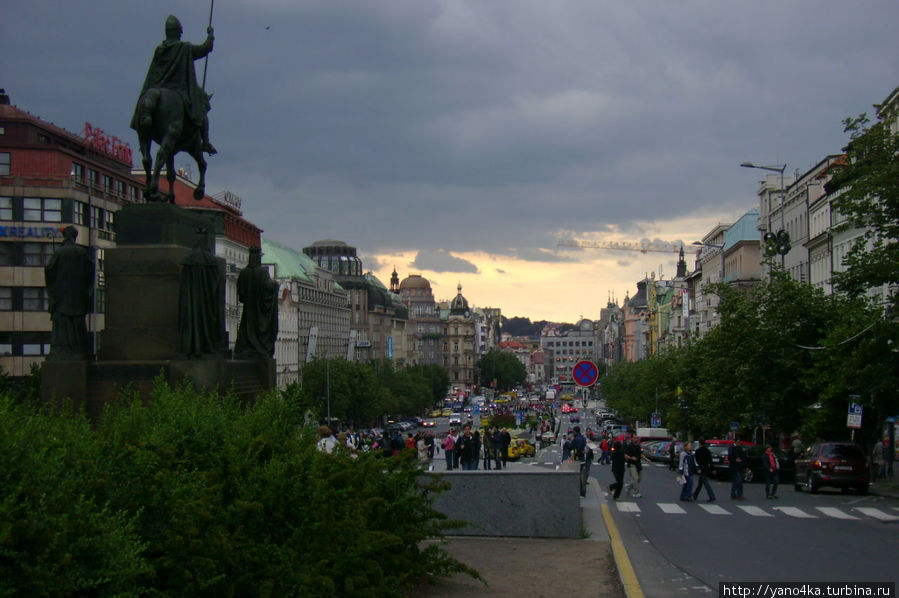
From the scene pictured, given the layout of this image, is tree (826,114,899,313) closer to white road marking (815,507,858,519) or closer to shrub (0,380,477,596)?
white road marking (815,507,858,519)

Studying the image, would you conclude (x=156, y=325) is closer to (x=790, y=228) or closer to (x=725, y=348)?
(x=725, y=348)

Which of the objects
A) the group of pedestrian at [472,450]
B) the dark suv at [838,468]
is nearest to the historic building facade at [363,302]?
the group of pedestrian at [472,450]

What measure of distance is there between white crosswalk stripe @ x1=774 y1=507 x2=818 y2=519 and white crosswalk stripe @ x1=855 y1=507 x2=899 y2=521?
1356mm

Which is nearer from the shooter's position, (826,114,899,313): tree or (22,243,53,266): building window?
(826,114,899,313): tree

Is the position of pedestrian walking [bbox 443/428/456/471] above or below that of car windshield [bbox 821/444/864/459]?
below

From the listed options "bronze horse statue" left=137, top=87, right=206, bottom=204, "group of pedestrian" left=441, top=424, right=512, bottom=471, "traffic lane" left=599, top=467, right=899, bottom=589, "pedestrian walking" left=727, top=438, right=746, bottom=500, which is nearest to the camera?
"traffic lane" left=599, top=467, right=899, bottom=589

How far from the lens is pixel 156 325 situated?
1423 centimetres

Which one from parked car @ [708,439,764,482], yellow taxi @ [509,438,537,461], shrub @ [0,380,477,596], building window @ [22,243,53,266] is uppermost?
building window @ [22,243,53,266]

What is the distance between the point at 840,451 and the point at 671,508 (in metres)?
9.77

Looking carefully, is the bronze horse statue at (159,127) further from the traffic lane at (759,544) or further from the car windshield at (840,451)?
the car windshield at (840,451)

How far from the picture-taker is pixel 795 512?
86.9 feet

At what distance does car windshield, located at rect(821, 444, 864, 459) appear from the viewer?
3388cm

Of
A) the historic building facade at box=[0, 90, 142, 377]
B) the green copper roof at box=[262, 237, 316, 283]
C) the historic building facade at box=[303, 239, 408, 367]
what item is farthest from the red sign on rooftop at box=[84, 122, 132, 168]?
the historic building facade at box=[303, 239, 408, 367]

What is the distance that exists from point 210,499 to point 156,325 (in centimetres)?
667
